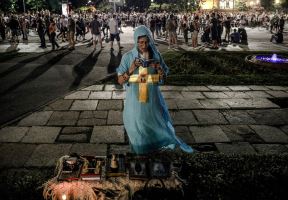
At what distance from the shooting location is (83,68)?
13.0 metres

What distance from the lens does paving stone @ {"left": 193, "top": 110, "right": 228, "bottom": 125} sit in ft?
24.6

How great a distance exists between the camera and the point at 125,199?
4.02m

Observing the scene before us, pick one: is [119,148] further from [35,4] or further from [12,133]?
[35,4]

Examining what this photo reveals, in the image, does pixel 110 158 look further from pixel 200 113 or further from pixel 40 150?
pixel 200 113

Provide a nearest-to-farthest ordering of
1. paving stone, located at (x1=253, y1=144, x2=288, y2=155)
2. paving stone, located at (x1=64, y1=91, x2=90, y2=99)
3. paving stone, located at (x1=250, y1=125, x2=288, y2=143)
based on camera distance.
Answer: paving stone, located at (x1=253, y1=144, x2=288, y2=155), paving stone, located at (x1=250, y1=125, x2=288, y2=143), paving stone, located at (x1=64, y1=91, x2=90, y2=99)

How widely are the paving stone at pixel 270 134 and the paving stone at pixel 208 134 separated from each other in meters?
0.74

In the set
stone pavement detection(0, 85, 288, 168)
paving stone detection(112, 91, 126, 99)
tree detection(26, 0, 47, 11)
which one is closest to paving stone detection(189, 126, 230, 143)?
stone pavement detection(0, 85, 288, 168)

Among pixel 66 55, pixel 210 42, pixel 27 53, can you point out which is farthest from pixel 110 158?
pixel 210 42

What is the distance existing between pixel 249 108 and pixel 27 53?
37.7ft

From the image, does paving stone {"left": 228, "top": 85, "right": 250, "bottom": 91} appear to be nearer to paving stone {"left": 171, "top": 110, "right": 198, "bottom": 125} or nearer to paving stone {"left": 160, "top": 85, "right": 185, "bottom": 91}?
paving stone {"left": 160, "top": 85, "right": 185, "bottom": 91}

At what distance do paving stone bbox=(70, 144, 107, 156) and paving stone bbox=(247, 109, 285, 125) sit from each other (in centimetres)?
350

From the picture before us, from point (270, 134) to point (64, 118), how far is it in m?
4.30

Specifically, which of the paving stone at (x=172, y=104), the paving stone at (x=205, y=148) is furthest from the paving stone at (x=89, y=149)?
the paving stone at (x=172, y=104)

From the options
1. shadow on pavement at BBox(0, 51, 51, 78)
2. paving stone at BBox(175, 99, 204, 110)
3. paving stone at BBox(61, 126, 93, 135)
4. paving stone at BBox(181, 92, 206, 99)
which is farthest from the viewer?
shadow on pavement at BBox(0, 51, 51, 78)
